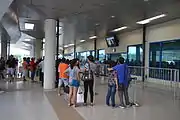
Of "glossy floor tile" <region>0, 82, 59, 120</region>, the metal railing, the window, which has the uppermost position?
the window

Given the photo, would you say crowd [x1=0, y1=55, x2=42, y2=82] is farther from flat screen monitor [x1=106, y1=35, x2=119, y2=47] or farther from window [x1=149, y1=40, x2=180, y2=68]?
flat screen monitor [x1=106, y1=35, x2=119, y2=47]

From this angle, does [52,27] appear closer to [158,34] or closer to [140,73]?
[140,73]

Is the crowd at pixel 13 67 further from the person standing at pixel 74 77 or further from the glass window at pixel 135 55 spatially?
the person standing at pixel 74 77

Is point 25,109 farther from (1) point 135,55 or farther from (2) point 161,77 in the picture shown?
(1) point 135,55

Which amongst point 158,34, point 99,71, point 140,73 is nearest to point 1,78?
point 99,71

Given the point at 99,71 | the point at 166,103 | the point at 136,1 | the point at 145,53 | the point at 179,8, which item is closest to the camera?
the point at 166,103

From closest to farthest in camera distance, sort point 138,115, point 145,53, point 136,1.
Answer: point 138,115 < point 136,1 < point 145,53

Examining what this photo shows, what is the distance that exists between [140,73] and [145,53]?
268 cm

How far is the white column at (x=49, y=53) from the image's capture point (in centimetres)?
1223

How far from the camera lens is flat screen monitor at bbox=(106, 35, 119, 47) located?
2177 cm

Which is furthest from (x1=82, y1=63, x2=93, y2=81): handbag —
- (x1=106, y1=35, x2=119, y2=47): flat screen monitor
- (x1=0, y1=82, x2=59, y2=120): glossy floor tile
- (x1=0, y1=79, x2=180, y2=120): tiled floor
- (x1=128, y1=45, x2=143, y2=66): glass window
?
(x1=106, y1=35, x2=119, y2=47): flat screen monitor

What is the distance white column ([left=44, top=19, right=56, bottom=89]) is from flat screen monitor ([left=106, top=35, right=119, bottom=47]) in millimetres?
10180

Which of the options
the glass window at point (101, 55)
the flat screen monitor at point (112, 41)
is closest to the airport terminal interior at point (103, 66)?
the flat screen monitor at point (112, 41)

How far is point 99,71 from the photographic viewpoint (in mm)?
19562
